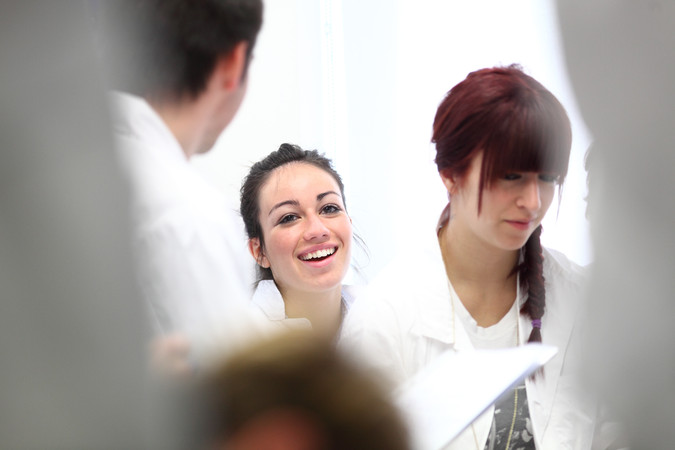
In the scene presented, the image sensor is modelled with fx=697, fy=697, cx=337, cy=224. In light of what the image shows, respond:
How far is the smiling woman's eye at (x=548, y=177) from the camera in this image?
958 mm

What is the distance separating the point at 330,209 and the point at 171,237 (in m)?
0.23

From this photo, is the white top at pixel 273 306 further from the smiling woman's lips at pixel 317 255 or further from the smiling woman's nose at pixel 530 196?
the smiling woman's nose at pixel 530 196

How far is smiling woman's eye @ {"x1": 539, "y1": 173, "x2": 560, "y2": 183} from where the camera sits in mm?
958

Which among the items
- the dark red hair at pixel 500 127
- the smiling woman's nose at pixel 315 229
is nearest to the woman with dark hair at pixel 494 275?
the dark red hair at pixel 500 127

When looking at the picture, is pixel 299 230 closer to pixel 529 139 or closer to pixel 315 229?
pixel 315 229

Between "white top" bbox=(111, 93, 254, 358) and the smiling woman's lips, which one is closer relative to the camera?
"white top" bbox=(111, 93, 254, 358)

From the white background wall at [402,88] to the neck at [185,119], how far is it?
155 millimetres

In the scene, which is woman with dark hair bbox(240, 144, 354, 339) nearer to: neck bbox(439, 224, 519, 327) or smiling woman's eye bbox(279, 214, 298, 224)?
smiling woman's eye bbox(279, 214, 298, 224)

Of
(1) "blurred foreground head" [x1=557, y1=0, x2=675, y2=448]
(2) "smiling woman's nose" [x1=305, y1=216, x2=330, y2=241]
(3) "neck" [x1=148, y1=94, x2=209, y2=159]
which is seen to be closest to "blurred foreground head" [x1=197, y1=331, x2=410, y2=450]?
(2) "smiling woman's nose" [x1=305, y1=216, x2=330, y2=241]

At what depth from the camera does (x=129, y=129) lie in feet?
2.64

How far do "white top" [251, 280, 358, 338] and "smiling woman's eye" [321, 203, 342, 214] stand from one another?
12cm

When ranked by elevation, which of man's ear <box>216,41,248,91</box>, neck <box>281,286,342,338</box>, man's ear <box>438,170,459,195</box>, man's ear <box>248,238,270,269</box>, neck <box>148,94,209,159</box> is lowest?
neck <box>281,286,342,338</box>

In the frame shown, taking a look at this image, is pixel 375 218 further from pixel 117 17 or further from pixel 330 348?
pixel 117 17

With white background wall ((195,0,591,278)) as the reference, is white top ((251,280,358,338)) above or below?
below
